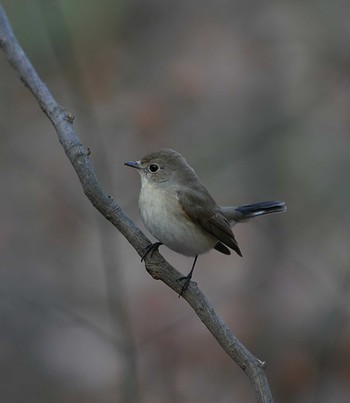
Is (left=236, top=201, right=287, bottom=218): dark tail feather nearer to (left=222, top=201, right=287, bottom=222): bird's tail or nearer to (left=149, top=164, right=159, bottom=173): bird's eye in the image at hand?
(left=222, top=201, right=287, bottom=222): bird's tail

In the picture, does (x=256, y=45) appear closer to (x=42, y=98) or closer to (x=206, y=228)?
(x=206, y=228)

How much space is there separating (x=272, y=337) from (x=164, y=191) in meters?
2.48

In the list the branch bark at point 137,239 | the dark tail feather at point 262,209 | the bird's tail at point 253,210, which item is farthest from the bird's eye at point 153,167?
the branch bark at point 137,239

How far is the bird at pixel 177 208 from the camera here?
3246 millimetres

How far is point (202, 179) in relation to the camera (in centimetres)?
685

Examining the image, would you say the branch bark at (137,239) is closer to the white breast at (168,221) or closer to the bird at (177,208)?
the bird at (177,208)

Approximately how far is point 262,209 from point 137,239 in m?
1.68

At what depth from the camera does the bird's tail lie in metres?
3.82

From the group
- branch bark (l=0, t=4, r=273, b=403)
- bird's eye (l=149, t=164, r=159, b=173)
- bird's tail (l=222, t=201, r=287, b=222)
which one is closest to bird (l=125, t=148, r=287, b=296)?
bird's eye (l=149, t=164, r=159, b=173)

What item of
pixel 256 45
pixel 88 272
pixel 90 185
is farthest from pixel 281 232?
pixel 90 185

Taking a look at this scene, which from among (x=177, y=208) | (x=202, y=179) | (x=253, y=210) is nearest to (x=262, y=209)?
(x=253, y=210)

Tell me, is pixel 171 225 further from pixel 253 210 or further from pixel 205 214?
pixel 253 210

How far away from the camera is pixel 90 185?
2270 mm

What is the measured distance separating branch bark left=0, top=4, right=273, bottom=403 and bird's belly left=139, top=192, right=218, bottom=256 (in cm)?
80
